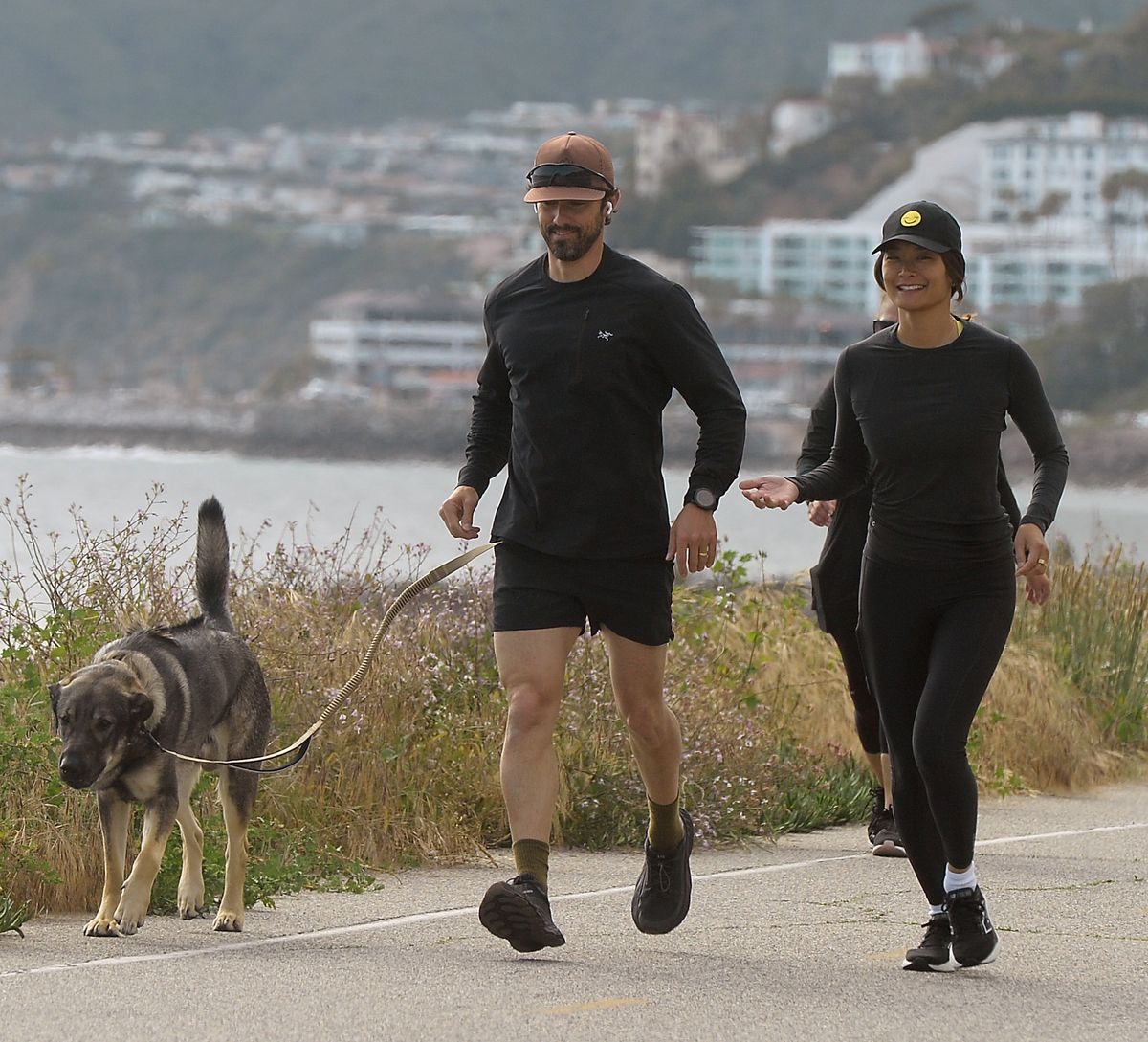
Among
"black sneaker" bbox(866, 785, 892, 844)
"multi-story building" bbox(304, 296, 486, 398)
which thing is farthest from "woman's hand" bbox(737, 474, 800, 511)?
"multi-story building" bbox(304, 296, 486, 398)

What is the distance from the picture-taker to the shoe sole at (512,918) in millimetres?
6566

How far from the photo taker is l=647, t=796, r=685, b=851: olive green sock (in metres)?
7.21

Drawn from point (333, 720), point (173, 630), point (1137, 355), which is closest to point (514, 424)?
point (173, 630)

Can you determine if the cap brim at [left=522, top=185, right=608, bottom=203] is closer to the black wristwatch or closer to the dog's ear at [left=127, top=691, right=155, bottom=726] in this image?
the black wristwatch

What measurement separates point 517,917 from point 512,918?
0.5 inches

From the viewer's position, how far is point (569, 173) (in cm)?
693

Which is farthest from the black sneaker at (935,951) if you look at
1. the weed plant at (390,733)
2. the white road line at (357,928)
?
the weed plant at (390,733)

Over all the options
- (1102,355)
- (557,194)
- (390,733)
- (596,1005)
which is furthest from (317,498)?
(596,1005)

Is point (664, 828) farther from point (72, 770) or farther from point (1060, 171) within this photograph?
point (1060, 171)

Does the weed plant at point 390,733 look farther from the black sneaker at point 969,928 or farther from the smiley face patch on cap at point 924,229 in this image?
the smiley face patch on cap at point 924,229

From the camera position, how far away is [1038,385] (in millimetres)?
6555

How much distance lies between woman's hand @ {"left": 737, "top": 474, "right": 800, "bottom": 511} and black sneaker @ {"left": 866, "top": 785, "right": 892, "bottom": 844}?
9.72ft

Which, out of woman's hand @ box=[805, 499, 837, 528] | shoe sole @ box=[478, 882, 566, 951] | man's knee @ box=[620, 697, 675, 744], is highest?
woman's hand @ box=[805, 499, 837, 528]

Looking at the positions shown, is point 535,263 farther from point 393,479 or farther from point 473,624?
point 393,479
